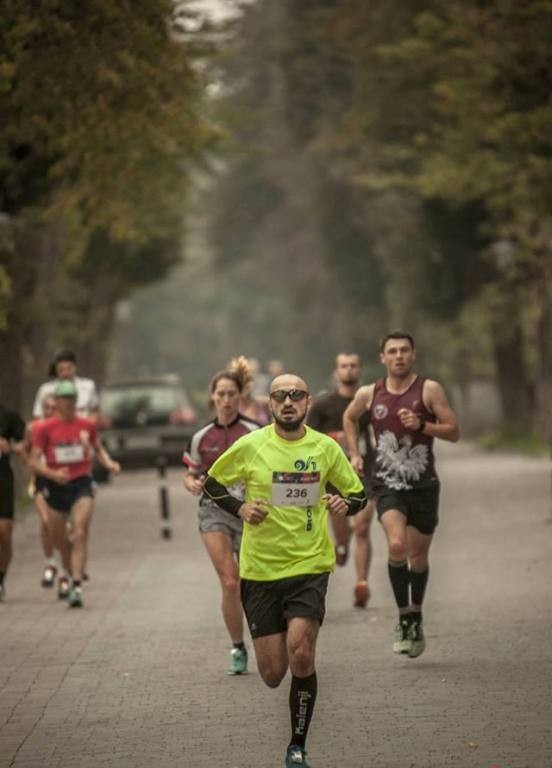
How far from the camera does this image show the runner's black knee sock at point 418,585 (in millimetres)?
11828

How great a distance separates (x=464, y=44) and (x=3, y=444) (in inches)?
683

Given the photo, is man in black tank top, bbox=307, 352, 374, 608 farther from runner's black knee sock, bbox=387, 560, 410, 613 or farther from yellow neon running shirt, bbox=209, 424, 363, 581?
yellow neon running shirt, bbox=209, 424, 363, 581

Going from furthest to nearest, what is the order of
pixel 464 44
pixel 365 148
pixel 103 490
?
pixel 365 148 → pixel 103 490 → pixel 464 44

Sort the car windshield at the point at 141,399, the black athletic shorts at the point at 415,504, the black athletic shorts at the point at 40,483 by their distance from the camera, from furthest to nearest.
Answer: the car windshield at the point at 141,399, the black athletic shorts at the point at 40,483, the black athletic shorts at the point at 415,504

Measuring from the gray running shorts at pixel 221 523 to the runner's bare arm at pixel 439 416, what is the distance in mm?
1242

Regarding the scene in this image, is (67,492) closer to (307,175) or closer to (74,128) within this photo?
(74,128)

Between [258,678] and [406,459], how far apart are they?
1.76 meters

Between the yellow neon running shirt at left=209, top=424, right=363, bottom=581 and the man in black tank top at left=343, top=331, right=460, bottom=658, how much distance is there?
298 cm

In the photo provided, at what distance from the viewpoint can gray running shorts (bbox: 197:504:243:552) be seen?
1163 centimetres

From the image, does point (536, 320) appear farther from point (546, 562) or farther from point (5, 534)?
point (5, 534)

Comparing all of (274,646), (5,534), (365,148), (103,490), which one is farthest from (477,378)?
(274,646)

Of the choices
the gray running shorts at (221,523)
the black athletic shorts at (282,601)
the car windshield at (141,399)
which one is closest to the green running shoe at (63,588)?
the gray running shorts at (221,523)

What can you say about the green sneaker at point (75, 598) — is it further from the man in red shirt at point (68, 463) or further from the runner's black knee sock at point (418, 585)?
the runner's black knee sock at point (418, 585)

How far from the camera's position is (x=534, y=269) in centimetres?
3706
